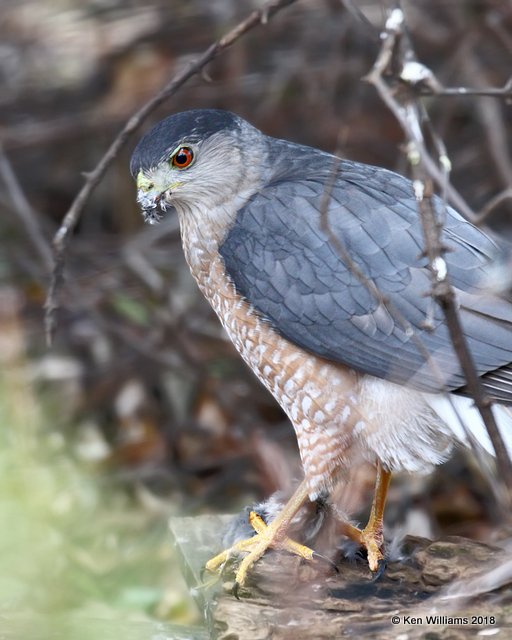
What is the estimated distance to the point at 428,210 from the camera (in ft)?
8.04

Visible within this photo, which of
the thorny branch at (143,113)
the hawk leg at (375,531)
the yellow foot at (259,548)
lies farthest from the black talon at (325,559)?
the thorny branch at (143,113)

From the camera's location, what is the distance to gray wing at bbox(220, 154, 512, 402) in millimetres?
3502

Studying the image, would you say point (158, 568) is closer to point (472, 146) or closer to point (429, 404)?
point (429, 404)

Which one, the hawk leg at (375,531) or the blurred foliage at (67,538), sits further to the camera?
the hawk leg at (375,531)

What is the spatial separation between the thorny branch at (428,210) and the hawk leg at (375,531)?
127cm

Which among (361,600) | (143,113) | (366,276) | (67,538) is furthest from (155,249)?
(361,600)

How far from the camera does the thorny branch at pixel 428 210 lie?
241 cm

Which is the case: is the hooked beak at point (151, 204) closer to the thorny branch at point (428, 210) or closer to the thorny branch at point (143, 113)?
the thorny branch at point (143, 113)

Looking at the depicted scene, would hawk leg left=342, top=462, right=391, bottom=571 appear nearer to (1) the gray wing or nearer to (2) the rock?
(2) the rock

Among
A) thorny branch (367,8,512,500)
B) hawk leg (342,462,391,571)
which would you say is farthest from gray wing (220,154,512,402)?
thorny branch (367,8,512,500)

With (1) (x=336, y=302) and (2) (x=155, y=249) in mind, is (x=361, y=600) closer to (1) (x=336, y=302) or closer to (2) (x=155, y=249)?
(1) (x=336, y=302)

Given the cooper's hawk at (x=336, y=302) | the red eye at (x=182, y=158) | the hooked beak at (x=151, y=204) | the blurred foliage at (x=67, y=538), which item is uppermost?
the red eye at (x=182, y=158)

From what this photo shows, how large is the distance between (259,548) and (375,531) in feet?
1.43

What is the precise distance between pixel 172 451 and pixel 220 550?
2.78m
